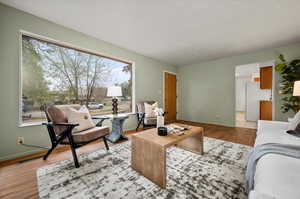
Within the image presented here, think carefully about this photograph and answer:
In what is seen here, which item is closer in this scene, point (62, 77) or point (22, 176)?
point (22, 176)

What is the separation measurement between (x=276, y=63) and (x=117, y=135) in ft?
15.4

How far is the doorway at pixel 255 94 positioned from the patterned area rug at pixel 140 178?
10.0 ft

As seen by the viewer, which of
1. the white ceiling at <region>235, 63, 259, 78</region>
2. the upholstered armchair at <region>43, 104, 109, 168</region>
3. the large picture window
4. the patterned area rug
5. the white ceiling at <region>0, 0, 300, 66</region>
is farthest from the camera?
the white ceiling at <region>235, 63, 259, 78</region>

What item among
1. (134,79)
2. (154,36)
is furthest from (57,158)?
(154,36)

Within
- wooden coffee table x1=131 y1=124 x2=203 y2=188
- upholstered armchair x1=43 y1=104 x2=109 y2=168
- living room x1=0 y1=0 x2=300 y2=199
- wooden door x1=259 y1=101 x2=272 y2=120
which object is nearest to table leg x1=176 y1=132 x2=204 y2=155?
living room x1=0 y1=0 x2=300 y2=199

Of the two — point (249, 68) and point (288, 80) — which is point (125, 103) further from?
point (249, 68)

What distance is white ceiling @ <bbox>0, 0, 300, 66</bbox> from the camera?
180cm

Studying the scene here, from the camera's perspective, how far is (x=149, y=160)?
1.39 meters

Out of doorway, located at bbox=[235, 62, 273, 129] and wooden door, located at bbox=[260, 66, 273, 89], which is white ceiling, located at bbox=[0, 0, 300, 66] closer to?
wooden door, located at bbox=[260, 66, 273, 89]

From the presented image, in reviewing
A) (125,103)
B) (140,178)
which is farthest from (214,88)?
(140,178)

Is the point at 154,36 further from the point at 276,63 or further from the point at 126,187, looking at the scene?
the point at 276,63

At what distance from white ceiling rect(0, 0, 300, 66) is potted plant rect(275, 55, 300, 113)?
1.85 ft

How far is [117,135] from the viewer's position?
267 cm

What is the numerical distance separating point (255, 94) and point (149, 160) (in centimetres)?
609
